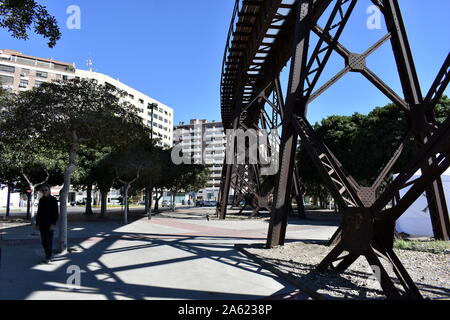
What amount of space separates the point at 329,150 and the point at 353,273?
2.38m

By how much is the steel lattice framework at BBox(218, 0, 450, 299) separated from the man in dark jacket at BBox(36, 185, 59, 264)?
5.37m

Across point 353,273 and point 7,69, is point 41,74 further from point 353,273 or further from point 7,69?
point 353,273

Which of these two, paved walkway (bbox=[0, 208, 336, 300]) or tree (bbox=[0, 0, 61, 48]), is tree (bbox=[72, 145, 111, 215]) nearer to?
paved walkway (bbox=[0, 208, 336, 300])

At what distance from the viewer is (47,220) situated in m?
7.43

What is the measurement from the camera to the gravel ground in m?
5.00

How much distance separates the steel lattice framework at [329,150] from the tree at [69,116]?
4.85 meters

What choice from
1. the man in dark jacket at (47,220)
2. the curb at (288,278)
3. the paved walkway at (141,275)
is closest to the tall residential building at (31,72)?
the paved walkway at (141,275)

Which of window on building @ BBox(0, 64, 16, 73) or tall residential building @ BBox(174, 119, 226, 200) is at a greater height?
window on building @ BBox(0, 64, 16, 73)

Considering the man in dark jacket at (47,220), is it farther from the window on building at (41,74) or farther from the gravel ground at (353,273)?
the window on building at (41,74)

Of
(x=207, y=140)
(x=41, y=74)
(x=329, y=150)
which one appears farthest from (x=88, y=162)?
(x=207, y=140)

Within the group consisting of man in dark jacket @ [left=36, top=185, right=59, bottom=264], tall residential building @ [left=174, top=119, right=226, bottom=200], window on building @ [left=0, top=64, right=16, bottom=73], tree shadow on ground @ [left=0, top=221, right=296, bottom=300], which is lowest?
tree shadow on ground @ [left=0, top=221, right=296, bottom=300]

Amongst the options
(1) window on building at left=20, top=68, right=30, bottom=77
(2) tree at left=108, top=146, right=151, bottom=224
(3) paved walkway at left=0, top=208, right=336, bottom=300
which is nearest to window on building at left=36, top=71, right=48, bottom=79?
(1) window on building at left=20, top=68, right=30, bottom=77

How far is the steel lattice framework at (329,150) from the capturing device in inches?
183
